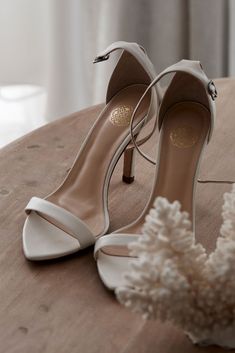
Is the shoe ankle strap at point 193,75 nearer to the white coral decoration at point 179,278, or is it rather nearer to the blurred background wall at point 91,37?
the white coral decoration at point 179,278

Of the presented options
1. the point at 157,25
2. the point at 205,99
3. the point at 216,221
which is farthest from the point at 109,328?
the point at 157,25

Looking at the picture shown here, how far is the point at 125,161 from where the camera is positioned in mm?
1180

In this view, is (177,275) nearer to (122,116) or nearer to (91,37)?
(122,116)

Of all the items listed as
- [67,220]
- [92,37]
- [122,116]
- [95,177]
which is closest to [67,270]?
[67,220]

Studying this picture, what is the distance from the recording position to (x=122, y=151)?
1140mm

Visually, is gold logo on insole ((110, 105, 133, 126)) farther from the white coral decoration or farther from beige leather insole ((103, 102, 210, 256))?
the white coral decoration

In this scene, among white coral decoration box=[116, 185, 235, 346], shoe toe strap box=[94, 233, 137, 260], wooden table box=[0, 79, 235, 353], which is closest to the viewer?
white coral decoration box=[116, 185, 235, 346]

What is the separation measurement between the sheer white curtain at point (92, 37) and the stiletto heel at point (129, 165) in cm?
88

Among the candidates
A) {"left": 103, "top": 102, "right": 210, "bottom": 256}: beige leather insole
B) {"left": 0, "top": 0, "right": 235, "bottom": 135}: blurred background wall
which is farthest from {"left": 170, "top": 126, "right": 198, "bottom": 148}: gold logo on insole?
{"left": 0, "top": 0, "right": 235, "bottom": 135}: blurred background wall

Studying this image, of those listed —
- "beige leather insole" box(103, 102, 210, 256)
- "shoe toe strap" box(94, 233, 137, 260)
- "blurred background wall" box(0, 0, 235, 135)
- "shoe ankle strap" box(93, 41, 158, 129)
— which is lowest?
"blurred background wall" box(0, 0, 235, 135)

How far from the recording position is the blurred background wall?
6.51 feet

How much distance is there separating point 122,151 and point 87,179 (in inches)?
2.9

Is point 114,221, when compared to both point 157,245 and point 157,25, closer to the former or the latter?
point 157,245

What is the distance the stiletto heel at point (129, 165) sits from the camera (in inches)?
46.2
